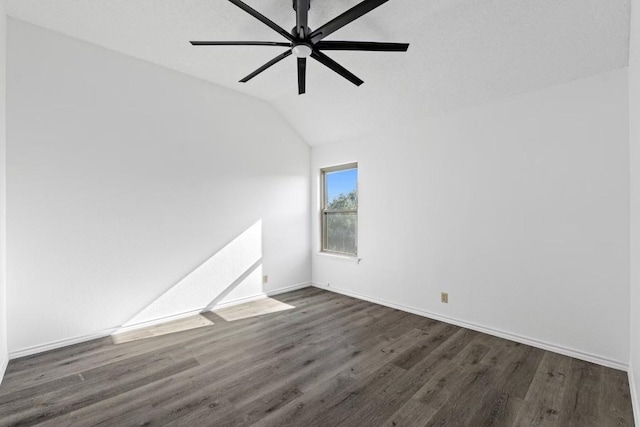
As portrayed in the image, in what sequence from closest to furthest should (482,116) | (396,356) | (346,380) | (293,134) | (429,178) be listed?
1. (346,380)
2. (396,356)
3. (482,116)
4. (429,178)
5. (293,134)

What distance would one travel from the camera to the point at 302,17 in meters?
1.95

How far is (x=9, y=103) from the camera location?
2533 millimetres

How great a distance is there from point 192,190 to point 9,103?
170 centimetres

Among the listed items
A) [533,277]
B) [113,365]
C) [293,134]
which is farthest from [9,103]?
[533,277]

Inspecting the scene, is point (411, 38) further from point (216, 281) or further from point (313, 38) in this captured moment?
point (216, 281)

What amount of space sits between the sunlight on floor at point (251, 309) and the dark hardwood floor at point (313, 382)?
480mm

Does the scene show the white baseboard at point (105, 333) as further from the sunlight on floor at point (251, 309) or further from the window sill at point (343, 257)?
the window sill at point (343, 257)

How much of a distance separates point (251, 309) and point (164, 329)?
1.04 metres

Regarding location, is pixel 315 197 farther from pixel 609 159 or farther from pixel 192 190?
pixel 609 159

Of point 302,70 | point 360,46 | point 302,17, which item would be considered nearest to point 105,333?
point 302,70

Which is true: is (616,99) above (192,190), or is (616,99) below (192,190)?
above

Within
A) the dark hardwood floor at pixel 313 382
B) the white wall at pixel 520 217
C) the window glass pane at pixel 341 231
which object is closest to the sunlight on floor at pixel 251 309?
the dark hardwood floor at pixel 313 382

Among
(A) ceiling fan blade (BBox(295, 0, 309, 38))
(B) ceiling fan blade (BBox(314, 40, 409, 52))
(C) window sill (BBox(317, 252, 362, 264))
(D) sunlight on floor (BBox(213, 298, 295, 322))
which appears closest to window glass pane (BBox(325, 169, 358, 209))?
(C) window sill (BBox(317, 252, 362, 264))

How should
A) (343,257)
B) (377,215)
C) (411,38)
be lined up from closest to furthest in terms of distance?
(411,38) < (377,215) < (343,257)
